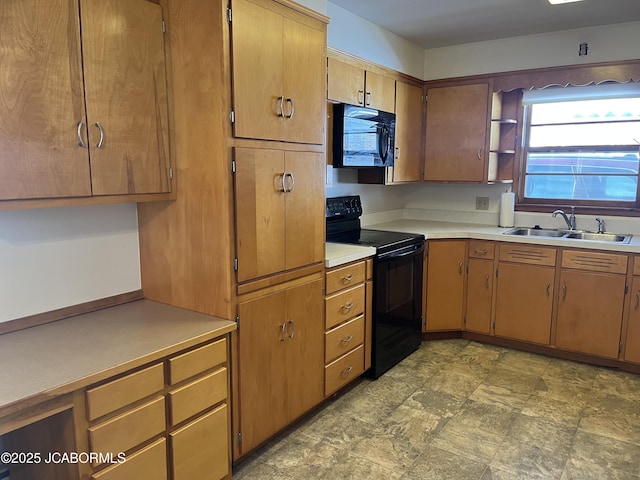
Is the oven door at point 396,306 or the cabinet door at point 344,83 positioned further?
the oven door at point 396,306

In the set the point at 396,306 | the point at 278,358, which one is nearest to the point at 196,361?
the point at 278,358

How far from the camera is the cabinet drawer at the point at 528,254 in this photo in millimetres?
3467

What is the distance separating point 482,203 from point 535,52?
1.31m

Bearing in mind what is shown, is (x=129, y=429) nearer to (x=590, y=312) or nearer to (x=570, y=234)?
(x=590, y=312)

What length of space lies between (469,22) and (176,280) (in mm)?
2880

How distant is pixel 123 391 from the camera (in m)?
1.57

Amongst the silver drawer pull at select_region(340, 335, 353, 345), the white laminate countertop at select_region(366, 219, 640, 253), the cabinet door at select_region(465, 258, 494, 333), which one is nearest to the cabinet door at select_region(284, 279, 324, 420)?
the silver drawer pull at select_region(340, 335, 353, 345)

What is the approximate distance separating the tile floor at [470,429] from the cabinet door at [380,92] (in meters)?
1.95

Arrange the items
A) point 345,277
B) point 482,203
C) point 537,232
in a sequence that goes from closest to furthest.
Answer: point 345,277 < point 537,232 < point 482,203

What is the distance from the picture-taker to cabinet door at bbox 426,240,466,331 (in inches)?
149

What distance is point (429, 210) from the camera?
461 centimetres

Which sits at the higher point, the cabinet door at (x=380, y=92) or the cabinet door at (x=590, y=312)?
the cabinet door at (x=380, y=92)

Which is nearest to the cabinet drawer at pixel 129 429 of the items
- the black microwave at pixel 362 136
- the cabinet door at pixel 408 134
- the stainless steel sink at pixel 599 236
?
the black microwave at pixel 362 136

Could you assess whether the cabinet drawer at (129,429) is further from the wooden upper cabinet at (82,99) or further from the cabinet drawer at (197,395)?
the wooden upper cabinet at (82,99)
